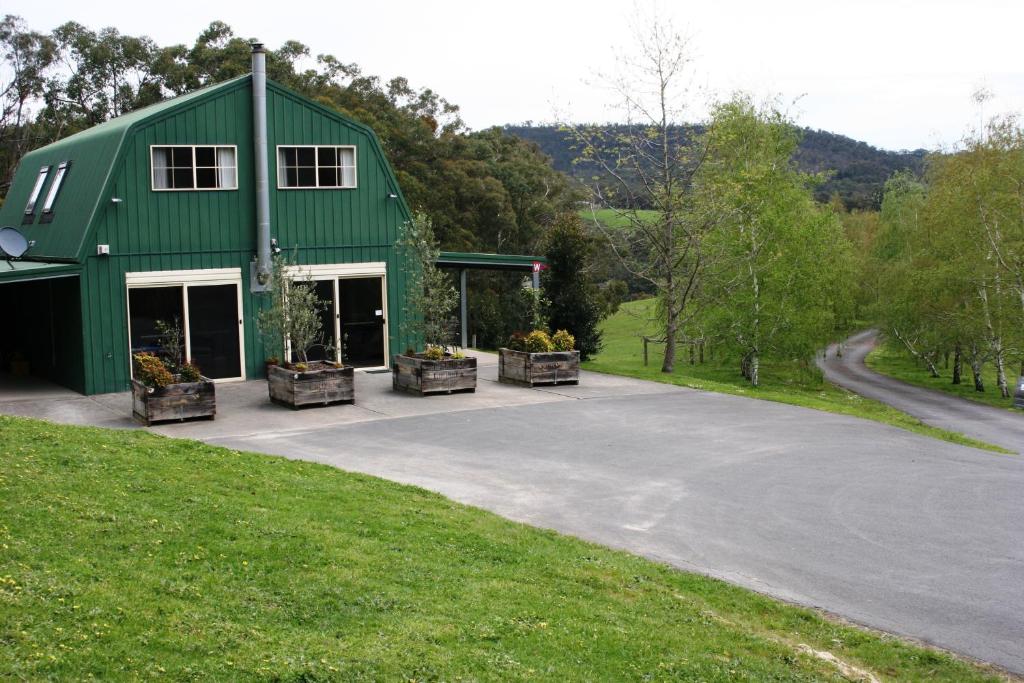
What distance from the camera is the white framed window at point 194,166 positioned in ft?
60.2

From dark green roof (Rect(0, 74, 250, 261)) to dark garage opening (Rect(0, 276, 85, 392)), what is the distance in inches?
28.4

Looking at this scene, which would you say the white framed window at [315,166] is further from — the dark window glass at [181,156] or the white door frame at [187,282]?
the white door frame at [187,282]

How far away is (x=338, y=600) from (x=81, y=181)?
15.5 metres

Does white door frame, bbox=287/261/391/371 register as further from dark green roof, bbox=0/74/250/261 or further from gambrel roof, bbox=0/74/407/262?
dark green roof, bbox=0/74/250/261

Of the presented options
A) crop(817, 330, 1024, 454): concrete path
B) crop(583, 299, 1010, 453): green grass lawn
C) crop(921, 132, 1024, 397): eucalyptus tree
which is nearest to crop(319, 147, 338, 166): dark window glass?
crop(583, 299, 1010, 453): green grass lawn

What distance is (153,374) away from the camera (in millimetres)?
15078

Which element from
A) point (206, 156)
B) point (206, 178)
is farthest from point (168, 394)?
point (206, 156)

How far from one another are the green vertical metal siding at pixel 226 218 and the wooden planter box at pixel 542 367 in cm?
282

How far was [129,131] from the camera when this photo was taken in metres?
17.8

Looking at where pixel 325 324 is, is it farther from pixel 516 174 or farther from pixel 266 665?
pixel 516 174

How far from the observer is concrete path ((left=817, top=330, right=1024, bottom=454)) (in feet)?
80.8

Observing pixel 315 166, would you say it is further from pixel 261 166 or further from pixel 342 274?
pixel 342 274

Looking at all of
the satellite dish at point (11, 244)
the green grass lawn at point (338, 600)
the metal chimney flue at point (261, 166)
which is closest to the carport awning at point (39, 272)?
the satellite dish at point (11, 244)

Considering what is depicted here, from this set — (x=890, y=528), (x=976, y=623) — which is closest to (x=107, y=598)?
(x=976, y=623)
